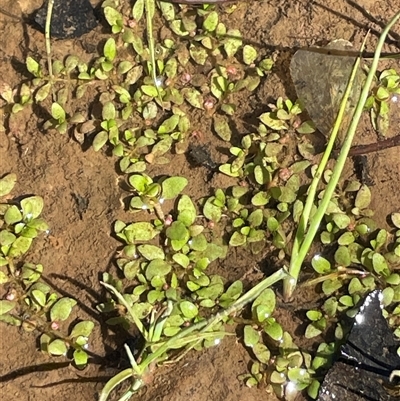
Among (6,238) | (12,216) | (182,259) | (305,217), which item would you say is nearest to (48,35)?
(12,216)

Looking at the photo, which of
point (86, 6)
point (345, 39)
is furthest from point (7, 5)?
point (345, 39)

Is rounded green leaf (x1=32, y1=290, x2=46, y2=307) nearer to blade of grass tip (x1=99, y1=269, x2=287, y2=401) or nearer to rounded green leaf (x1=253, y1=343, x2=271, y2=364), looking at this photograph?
blade of grass tip (x1=99, y1=269, x2=287, y2=401)

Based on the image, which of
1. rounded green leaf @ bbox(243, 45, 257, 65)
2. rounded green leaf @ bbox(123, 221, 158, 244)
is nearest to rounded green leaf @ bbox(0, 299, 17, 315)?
rounded green leaf @ bbox(123, 221, 158, 244)

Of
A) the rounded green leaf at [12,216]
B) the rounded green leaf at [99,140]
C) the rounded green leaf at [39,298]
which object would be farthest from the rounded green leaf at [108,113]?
the rounded green leaf at [39,298]

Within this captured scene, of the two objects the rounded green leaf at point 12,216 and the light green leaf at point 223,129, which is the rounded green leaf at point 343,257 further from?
the rounded green leaf at point 12,216

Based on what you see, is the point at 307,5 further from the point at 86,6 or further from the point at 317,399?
the point at 317,399
